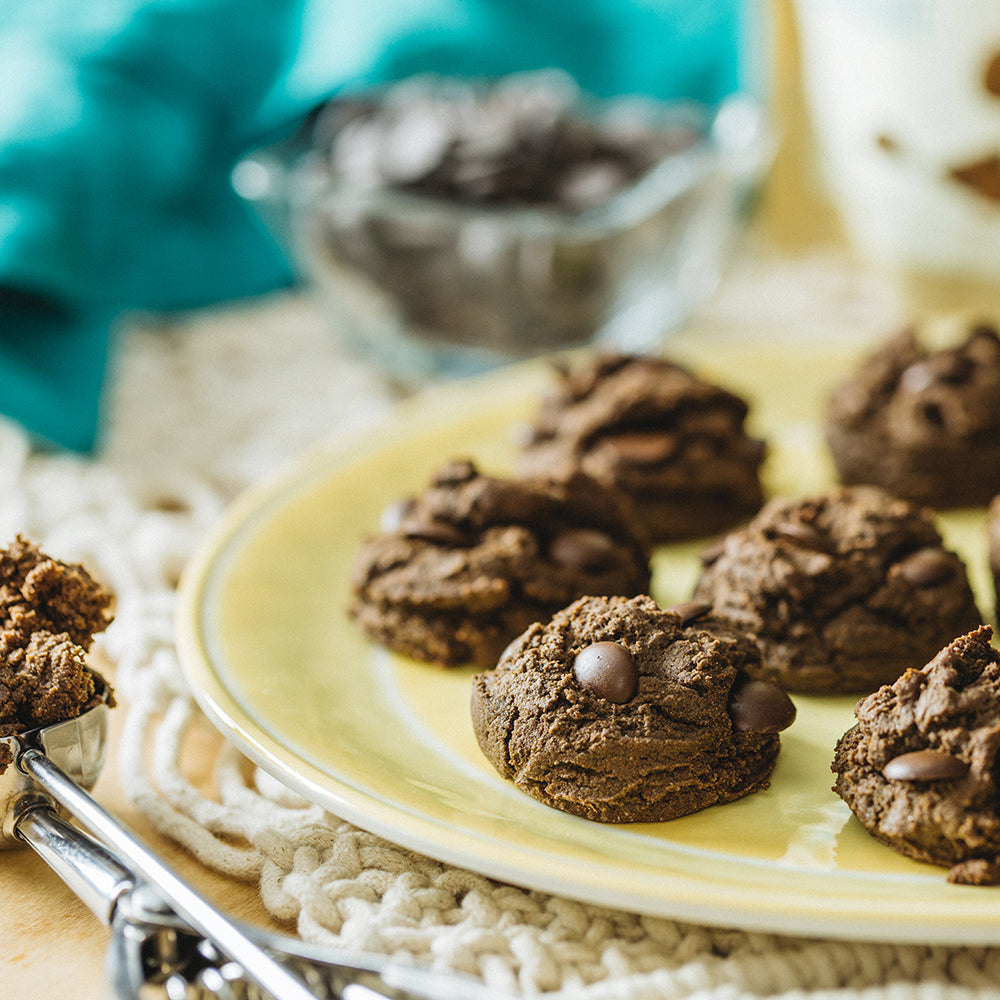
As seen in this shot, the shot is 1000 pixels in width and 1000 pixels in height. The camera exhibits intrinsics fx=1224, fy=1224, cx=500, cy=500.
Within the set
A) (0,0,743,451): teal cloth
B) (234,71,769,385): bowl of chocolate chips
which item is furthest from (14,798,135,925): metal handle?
(234,71,769,385): bowl of chocolate chips

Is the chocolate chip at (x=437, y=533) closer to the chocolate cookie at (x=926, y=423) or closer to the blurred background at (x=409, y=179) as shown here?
the chocolate cookie at (x=926, y=423)

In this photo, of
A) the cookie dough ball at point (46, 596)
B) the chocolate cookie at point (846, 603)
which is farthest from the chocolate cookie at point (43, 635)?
the chocolate cookie at point (846, 603)

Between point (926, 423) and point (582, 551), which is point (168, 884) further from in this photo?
point (926, 423)

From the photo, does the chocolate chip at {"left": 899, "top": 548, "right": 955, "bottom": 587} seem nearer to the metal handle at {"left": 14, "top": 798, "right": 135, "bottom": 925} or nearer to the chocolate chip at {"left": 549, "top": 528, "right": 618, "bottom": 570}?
the chocolate chip at {"left": 549, "top": 528, "right": 618, "bottom": 570}

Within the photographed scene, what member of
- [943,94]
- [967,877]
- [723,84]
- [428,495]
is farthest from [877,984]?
[723,84]

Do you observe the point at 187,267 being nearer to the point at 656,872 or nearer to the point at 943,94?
the point at 943,94

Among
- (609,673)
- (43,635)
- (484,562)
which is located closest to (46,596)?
(43,635)
